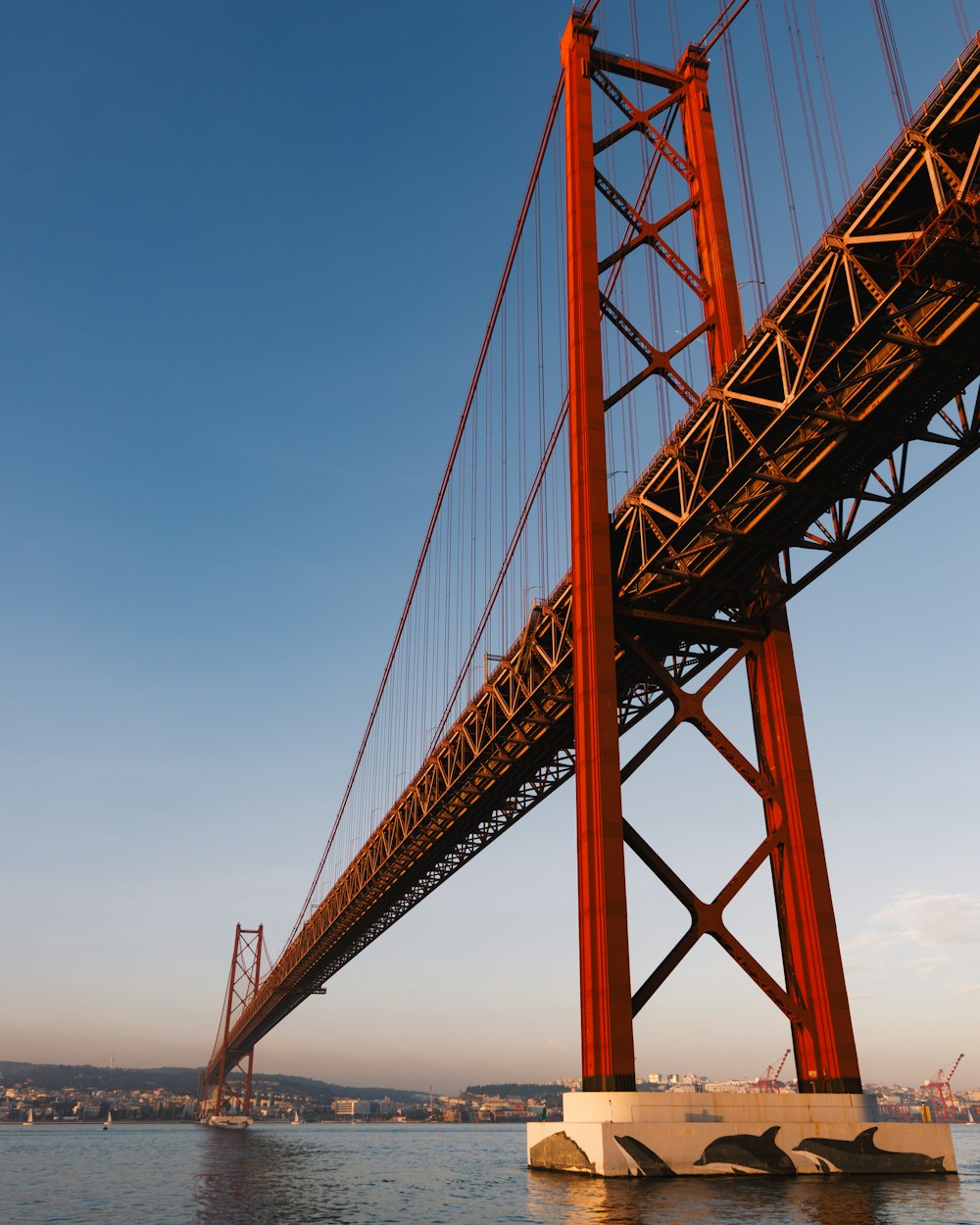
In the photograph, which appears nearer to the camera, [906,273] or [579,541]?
[906,273]

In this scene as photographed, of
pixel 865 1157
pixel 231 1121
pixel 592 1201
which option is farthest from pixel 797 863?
pixel 231 1121

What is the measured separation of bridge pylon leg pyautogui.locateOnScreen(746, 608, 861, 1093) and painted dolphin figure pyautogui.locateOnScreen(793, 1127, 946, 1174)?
1.23 meters

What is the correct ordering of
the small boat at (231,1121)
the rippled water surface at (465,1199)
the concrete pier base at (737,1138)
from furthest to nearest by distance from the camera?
1. the small boat at (231,1121)
2. the concrete pier base at (737,1138)
3. the rippled water surface at (465,1199)

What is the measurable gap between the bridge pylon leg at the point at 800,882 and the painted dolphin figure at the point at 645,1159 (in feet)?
14.2

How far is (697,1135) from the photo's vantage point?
17.3 meters

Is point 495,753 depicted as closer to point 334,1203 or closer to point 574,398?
point 574,398

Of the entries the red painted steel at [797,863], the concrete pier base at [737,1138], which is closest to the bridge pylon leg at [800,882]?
the red painted steel at [797,863]

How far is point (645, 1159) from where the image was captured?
17.1m

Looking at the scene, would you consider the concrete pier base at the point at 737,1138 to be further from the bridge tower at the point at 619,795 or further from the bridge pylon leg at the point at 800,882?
the bridge pylon leg at the point at 800,882

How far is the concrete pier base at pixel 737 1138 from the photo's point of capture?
56.2ft

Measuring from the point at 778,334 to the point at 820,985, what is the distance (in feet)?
41.5

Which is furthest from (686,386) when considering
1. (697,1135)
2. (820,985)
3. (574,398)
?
(697,1135)

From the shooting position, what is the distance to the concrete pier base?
17141mm

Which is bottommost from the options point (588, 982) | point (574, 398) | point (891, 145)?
point (588, 982)
